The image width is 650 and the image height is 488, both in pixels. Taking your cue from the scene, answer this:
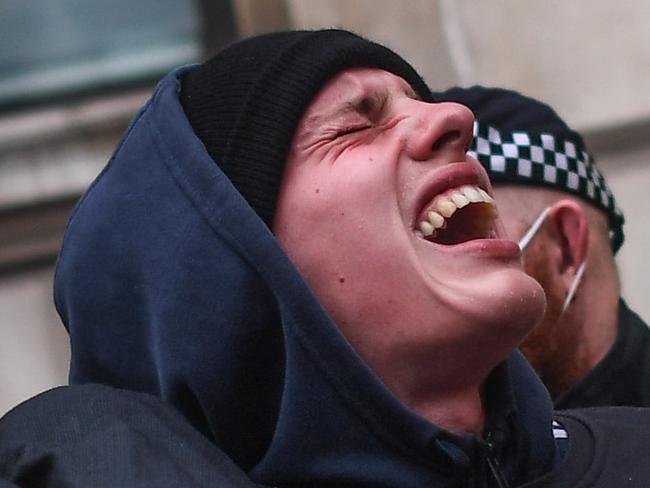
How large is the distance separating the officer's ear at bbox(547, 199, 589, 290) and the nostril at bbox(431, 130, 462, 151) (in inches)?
28.6

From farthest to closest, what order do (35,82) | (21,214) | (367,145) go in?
1. (35,82)
2. (21,214)
3. (367,145)

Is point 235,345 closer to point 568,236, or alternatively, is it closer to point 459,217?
point 459,217

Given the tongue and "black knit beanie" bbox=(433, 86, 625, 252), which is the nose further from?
"black knit beanie" bbox=(433, 86, 625, 252)

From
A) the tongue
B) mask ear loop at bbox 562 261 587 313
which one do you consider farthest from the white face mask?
the tongue

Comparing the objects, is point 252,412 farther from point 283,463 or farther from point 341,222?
point 341,222

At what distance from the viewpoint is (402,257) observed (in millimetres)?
1686

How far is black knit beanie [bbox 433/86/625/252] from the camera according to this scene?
2463 millimetres

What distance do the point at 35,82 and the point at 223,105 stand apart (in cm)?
273

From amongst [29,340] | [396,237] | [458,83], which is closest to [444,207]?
[396,237]

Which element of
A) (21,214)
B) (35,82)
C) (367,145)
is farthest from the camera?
(35,82)

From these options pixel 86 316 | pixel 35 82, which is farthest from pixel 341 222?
pixel 35 82

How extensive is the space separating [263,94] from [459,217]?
33 cm

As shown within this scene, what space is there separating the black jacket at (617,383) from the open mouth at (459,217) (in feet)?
1.83

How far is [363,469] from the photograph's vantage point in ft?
5.35
